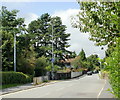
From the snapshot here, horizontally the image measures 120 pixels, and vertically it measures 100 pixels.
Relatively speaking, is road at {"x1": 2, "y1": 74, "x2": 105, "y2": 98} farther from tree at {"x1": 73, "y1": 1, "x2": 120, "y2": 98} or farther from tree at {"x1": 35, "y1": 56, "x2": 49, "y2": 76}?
tree at {"x1": 35, "y1": 56, "x2": 49, "y2": 76}

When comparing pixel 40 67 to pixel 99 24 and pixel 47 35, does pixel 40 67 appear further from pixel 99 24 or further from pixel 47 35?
pixel 99 24

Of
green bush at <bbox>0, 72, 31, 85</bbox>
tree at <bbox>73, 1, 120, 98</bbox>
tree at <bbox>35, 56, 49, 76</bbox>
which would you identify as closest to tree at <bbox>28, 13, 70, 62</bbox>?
tree at <bbox>35, 56, 49, 76</bbox>

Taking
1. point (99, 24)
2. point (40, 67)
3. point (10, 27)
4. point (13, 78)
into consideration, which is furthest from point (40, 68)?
point (99, 24)

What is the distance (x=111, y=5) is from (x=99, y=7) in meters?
0.81

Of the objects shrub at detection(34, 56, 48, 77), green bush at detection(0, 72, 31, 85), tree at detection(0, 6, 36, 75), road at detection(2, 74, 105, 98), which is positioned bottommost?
road at detection(2, 74, 105, 98)

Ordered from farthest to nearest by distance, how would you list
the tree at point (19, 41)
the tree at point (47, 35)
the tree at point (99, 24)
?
the tree at point (47, 35) < the tree at point (19, 41) < the tree at point (99, 24)

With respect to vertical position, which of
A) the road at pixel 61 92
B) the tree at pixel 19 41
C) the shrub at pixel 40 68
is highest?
the tree at pixel 19 41

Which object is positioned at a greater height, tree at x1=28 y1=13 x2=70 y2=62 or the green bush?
tree at x1=28 y1=13 x2=70 y2=62

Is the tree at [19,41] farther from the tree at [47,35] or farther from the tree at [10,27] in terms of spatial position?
the tree at [47,35]

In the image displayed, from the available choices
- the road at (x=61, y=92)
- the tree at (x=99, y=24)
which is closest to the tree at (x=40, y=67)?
the road at (x=61, y=92)

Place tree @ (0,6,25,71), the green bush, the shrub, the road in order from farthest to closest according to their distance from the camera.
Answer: the shrub < tree @ (0,6,25,71) < the green bush < the road

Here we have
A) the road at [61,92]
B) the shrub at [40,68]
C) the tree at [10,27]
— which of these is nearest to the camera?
the road at [61,92]

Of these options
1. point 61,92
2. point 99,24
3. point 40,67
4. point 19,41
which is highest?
point 19,41

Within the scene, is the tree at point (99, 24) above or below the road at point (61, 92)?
above
